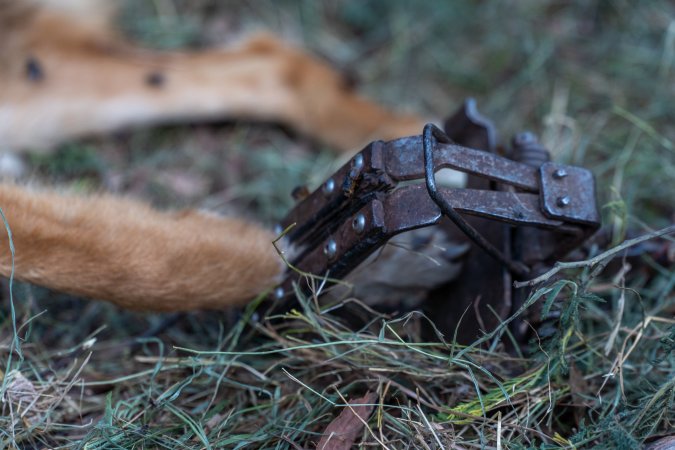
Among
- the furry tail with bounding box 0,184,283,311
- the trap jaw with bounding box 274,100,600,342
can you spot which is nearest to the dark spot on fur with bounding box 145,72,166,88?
the furry tail with bounding box 0,184,283,311

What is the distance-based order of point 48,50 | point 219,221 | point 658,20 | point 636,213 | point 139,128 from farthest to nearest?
point 658,20 < point 139,128 < point 48,50 < point 636,213 < point 219,221

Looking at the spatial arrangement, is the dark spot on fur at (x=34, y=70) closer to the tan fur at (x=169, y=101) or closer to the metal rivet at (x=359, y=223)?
the tan fur at (x=169, y=101)

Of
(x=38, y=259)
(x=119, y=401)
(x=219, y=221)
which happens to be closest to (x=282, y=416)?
(x=119, y=401)

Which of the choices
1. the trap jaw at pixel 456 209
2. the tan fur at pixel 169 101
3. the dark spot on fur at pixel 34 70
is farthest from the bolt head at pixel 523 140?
the dark spot on fur at pixel 34 70

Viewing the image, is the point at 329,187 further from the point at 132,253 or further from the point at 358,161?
the point at 132,253

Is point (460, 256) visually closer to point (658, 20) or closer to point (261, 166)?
point (261, 166)

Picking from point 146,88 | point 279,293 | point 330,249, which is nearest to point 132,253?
point 279,293

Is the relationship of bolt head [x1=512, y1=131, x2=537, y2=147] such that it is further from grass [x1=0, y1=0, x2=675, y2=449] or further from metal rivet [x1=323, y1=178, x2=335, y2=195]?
metal rivet [x1=323, y1=178, x2=335, y2=195]
